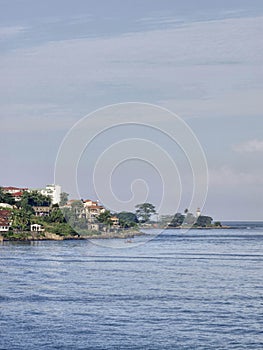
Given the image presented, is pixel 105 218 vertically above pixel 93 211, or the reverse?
pixel 93 211

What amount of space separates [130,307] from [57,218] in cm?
6827

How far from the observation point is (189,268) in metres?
44.9

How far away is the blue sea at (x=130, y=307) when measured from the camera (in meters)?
23.4

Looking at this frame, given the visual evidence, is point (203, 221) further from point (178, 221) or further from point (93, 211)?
point (93, 211)

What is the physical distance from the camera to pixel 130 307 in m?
28.8

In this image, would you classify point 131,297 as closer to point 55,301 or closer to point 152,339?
point 55,301

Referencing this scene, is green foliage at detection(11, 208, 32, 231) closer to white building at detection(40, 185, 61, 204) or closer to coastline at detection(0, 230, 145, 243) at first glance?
coastline at detection(0, 230, 145, 243)

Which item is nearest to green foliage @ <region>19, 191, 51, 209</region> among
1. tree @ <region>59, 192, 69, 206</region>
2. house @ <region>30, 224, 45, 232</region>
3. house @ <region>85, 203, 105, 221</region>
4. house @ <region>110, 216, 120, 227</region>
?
house @ <region>85, 203, 105, 221</region>

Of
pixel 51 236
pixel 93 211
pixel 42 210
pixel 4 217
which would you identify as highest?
pixel 93 211

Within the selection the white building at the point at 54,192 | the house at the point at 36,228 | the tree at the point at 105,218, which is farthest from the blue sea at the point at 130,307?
the white building at the point at 54,192

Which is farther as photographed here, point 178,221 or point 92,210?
point 178,221

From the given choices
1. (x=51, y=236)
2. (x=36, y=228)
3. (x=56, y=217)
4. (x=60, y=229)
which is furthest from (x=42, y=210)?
(x=51, y=236)

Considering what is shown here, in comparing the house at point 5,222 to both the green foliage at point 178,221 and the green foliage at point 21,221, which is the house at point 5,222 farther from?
the green foliage at point 178,221

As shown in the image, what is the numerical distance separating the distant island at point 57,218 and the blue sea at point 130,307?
43430mm
